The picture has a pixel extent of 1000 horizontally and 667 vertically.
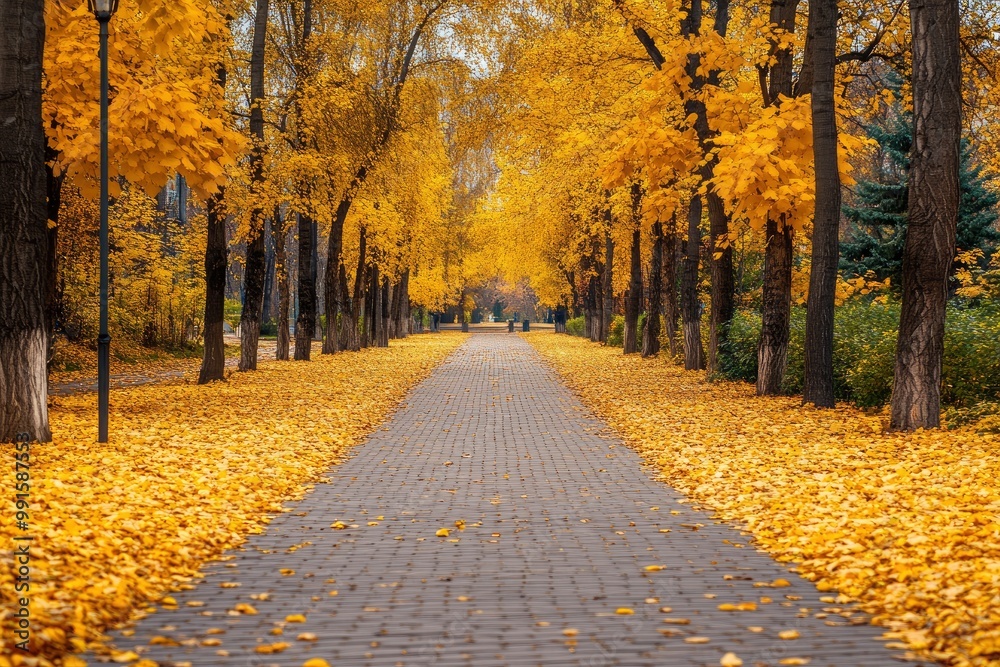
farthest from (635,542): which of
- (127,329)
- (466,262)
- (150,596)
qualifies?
(466,262)

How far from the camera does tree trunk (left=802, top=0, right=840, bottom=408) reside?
570 inches

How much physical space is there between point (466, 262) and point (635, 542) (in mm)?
52655

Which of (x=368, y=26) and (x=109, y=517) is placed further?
(x=368, y=26)

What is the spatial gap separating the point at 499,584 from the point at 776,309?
12.3 metres

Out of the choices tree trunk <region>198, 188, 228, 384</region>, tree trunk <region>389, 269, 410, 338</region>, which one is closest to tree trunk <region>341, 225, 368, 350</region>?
tree trunk <region>389, 269, 410, 338</region>

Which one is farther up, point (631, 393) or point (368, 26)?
point (368, 26)

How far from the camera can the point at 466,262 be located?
59.2m

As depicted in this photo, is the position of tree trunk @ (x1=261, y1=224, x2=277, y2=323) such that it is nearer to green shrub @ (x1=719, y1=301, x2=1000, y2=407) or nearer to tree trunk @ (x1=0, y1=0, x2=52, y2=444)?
green shrub @ (x1=719, y1=301, x2=1000, y2=407)

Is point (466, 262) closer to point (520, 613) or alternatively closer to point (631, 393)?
point (631, 393)

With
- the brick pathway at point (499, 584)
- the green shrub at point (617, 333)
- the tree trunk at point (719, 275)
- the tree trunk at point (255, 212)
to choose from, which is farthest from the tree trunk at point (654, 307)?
the brick pathway at point (499, 584)

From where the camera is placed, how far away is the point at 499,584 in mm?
5844

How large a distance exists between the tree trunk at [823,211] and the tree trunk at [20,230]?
428 inches

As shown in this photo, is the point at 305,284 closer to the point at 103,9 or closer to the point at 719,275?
the point at 719,275

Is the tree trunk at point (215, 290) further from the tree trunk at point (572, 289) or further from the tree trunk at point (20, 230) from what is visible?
the tree trunk at point (572, 289)
